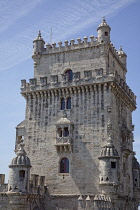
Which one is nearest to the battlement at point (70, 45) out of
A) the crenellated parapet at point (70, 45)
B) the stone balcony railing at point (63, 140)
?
the crenellated parapet at point (70, 45)

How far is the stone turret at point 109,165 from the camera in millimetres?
30547

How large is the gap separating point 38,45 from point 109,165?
17.1 meters

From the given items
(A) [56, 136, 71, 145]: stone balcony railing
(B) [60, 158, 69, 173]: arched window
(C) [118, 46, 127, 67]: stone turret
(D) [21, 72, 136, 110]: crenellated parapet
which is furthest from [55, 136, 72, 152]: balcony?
(C) [118, 46, 127, 67]: stone turret

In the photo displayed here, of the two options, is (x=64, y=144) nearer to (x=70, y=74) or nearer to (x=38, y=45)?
(x=70, y=74)

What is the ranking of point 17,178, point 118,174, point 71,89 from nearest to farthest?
1. point 17,178
2. point 118,174
3. point 71,89

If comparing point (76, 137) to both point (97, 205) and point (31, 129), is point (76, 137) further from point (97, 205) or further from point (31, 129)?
point (97, 205)

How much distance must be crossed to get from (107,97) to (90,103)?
192 centimetres

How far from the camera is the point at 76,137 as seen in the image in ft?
112

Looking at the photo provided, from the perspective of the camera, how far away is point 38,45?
39250mm

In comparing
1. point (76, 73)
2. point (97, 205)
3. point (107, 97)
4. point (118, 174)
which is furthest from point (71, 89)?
point (97, 205)

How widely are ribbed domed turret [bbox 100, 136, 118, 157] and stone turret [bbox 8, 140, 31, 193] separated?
7.36 metres

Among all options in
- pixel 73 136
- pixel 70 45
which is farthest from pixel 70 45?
pixel 73 136

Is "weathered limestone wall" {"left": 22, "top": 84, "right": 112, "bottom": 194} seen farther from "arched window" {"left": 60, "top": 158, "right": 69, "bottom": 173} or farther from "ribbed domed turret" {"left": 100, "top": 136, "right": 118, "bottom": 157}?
"ribbed domed turret" {"left": 100, "top": 136, "right": 118, "bottom": 157}

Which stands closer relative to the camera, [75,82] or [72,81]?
[75,82]
